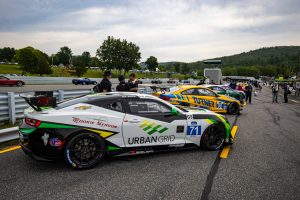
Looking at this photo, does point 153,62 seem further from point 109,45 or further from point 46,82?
point 46,82

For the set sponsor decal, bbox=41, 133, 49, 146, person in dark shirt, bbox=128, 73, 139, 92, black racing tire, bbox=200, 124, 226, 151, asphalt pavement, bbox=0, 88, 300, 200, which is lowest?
asphalt pavement, bbox=0, 88, 300, 200

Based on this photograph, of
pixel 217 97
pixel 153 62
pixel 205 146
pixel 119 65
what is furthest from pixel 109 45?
pixel 205 146

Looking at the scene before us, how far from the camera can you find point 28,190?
3510 millimetres

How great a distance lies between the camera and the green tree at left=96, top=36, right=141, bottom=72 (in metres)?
86.9

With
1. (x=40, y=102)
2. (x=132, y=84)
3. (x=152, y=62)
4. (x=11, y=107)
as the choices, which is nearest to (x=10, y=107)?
(x=11, y=107)

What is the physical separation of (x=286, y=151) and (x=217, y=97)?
5902 mm

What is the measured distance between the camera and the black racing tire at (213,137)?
5543mm

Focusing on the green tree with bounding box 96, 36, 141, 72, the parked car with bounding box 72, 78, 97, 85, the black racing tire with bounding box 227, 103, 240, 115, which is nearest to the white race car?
the black racing tire with bounding box 227, 103, 240, 115

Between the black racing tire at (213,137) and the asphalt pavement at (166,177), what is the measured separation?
181 mm

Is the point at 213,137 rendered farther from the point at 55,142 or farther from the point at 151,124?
the point at 55,142

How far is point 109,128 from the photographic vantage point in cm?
453

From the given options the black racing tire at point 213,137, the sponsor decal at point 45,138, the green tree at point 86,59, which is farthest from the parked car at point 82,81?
the green tree at point 86,59

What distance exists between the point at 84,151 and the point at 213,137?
3.01m

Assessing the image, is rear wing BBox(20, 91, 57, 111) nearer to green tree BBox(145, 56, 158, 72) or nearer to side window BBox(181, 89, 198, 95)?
side window BBox(181, 89, 198, 95)
